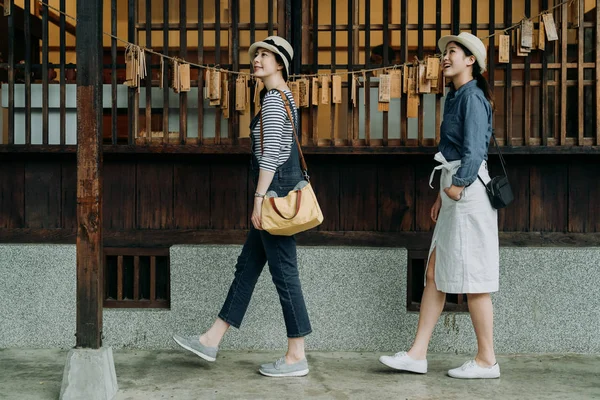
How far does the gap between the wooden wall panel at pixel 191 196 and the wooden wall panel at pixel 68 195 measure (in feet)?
2.74

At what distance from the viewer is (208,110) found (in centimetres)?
663

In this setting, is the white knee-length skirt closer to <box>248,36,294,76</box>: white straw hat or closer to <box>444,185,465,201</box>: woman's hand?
<box>444,185,465,201</box>: woman's hand

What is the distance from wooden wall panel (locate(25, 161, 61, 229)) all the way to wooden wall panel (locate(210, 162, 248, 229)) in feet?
4.22

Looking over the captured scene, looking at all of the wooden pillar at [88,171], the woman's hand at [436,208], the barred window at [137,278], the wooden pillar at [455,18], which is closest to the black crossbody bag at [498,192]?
the woman's hand at [436,208]

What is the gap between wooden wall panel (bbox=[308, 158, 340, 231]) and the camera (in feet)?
21.6

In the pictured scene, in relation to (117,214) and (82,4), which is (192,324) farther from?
(82,4)

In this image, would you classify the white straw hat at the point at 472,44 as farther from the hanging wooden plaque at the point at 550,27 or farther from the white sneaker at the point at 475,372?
the white sneaker at the point at 475,372

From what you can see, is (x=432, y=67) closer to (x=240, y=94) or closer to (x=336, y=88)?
(x=336, y=88)

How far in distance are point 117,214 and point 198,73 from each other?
1337 mm

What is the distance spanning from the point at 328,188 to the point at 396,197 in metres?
0.56

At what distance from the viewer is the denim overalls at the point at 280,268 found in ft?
18.2

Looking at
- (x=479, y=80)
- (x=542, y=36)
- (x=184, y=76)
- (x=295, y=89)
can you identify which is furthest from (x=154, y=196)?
(x=542, y=36)

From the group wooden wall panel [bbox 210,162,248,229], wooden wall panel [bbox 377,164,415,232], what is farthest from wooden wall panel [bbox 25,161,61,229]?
wooden wall panel [bbox 377,164,415,232]

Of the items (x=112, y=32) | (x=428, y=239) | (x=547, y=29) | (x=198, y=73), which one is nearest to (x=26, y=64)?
(x=112, y=32)
